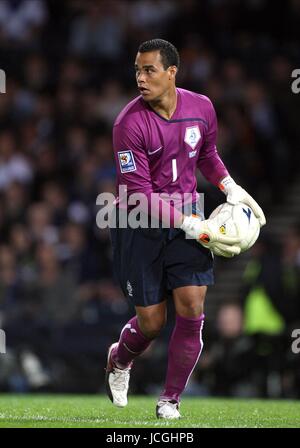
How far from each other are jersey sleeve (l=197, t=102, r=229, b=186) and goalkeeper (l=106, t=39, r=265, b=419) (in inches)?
0.6

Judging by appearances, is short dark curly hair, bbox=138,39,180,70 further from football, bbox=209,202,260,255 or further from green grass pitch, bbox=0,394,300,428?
green grass pitch, bbox=0,394,300,428

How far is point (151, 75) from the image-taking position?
23.3 feet

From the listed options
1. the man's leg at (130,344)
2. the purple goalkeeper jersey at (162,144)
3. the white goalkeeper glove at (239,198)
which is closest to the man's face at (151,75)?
the purple goalkeeper jersey at (162,144)

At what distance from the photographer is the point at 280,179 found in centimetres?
1446

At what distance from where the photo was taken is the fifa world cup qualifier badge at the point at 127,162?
23.2ft

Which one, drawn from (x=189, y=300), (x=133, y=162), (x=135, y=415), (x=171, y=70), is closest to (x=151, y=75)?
(x=171, y=70)

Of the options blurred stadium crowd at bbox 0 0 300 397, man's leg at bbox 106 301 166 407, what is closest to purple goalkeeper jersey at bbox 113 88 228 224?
man's leg at bbox 106 301 166 407

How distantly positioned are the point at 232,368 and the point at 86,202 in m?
3.12

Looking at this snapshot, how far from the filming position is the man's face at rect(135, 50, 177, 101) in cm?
709

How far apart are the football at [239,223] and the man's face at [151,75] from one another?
82 centimetres

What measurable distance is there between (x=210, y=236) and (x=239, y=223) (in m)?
0.26

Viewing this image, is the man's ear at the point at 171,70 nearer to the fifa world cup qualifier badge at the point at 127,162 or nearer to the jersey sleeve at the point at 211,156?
the jersey sleeve at the point at 211,156

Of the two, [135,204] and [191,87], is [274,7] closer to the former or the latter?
[191,87]

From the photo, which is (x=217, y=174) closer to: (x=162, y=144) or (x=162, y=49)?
(x=162, y=144)
